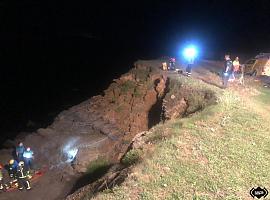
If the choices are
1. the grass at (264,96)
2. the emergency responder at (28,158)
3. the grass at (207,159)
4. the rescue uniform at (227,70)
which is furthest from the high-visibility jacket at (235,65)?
the emergency responder at (28,158)

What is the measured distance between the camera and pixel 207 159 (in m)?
16.5

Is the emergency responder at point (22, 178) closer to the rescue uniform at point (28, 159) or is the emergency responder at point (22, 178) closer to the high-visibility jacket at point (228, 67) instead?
the rescue uniform at point (28, 159)

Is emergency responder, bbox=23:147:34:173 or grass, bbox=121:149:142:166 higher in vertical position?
grass, bbox=121:149:142:166

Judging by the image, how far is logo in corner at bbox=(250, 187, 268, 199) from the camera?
45.6ft

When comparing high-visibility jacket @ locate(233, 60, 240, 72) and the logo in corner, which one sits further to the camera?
high-visibility jacket @ locate(233, 60, 240, 72)

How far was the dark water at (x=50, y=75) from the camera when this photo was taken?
138ft

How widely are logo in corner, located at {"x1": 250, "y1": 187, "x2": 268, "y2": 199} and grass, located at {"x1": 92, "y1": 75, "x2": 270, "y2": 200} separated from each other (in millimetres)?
236

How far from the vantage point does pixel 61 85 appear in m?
52.8

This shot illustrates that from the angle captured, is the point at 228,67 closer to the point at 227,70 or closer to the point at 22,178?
the point at 227,70

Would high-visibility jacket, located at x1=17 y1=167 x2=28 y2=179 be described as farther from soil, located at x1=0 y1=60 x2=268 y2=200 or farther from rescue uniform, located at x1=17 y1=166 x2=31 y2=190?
soil, located at x1=0 y1=60 x2=268 y2=200

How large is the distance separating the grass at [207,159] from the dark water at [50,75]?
2032cm

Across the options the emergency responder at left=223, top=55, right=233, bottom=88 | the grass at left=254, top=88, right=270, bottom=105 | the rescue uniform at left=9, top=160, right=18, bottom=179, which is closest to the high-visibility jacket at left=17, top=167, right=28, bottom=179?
the rescue uniform at left=9, top=160, right=18, bottom=179

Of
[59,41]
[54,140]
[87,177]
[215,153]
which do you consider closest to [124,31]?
[59,41]

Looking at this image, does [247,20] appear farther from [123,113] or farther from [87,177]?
A: [87,177]
